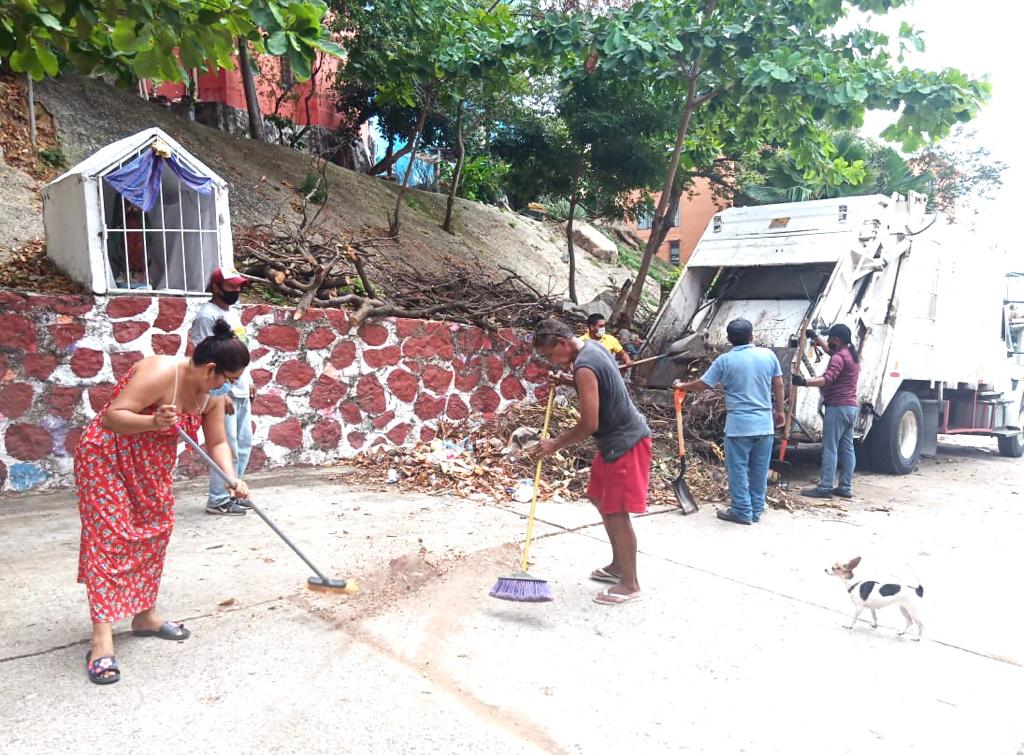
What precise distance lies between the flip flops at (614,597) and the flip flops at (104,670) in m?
2.27

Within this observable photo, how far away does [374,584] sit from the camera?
4.05 metres

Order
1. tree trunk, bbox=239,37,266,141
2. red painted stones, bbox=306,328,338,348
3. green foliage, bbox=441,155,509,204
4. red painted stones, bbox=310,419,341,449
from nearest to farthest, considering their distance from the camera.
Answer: red painted stones, bbox=306,328,338,348, red painted stones, bbox=310,419,341,449, tree trunk, bbox=239,37,266,141, green foliage, bbox=441,155,509,204

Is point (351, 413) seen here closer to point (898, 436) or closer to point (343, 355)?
point (343, 355)

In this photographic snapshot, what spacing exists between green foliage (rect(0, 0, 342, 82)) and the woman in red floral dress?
162cm

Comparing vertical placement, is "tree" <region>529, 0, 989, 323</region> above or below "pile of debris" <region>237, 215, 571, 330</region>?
above

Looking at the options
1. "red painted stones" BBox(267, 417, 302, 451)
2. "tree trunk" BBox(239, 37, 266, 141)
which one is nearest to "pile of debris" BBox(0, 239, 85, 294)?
"red painted stones" BBox(267, 417, 302, 451)

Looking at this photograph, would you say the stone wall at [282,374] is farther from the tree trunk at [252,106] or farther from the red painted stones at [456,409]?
the tree trunk at [252,106]

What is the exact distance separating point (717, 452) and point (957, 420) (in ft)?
13.6

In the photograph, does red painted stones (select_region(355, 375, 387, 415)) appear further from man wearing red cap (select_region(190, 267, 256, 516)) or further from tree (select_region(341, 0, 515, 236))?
tree (select_region(341, 0, 515, 236))

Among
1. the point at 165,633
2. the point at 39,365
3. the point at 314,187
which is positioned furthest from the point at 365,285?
the point at 165,633

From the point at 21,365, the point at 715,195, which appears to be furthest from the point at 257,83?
the point at 21,365

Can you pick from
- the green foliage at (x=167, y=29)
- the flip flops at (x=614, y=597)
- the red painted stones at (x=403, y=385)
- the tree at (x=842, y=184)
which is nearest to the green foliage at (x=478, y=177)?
the tree at (x=842, y=184)

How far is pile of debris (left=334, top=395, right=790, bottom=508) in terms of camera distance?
21.0 ft

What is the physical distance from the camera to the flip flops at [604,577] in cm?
418
